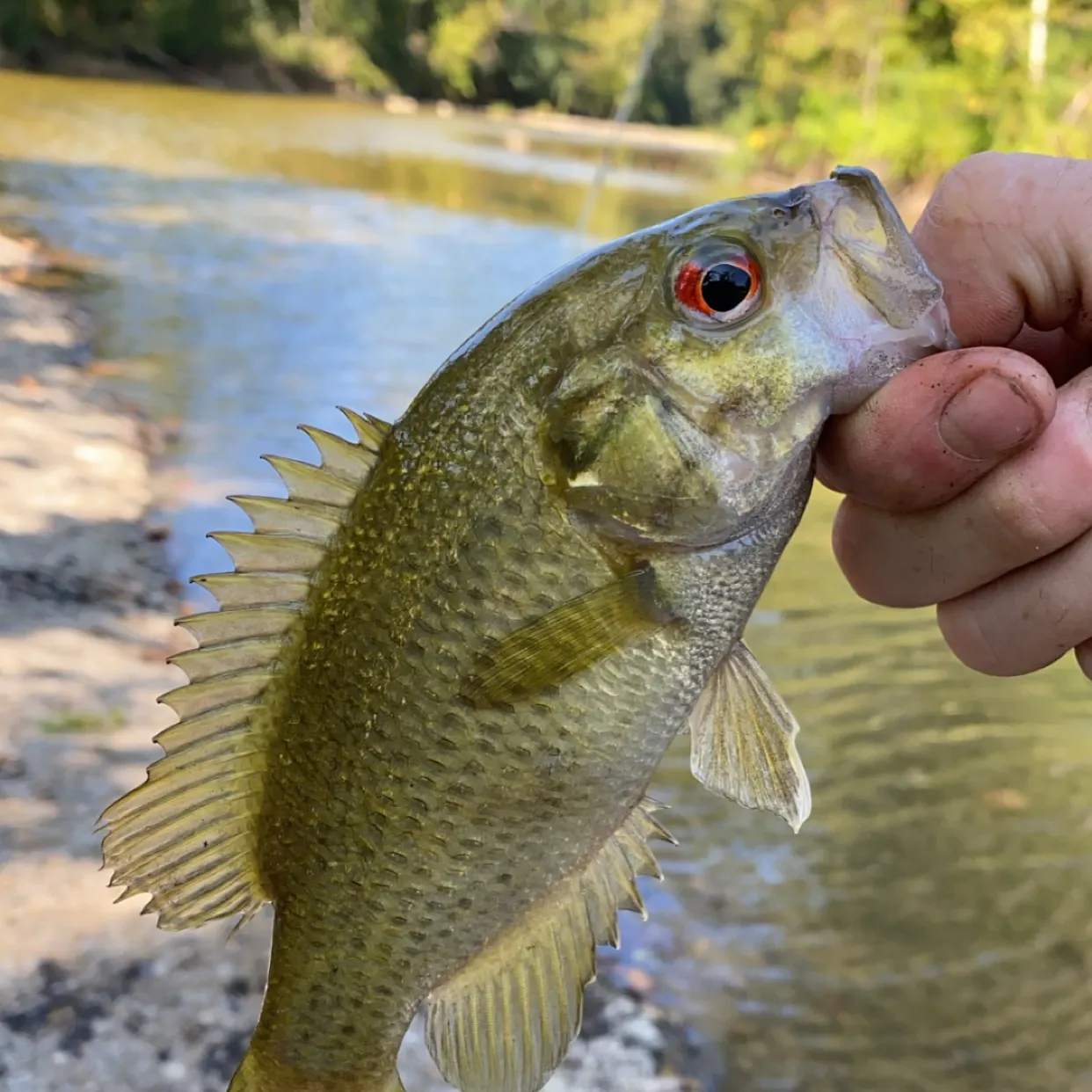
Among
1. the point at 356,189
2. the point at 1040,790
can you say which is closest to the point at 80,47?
the point at 356,189

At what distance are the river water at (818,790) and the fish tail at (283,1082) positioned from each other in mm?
1596

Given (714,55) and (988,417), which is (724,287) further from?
(714,55)

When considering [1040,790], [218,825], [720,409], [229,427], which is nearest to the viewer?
[720,409]

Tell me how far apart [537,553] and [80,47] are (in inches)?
1425

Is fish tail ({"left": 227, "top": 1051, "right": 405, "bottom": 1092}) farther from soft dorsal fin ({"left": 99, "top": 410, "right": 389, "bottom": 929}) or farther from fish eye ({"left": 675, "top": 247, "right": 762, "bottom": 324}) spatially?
fish eye ({"left": 675, "top": 247, "right": 762, "bottom": 324})

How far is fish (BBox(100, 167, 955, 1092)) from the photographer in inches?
53.7

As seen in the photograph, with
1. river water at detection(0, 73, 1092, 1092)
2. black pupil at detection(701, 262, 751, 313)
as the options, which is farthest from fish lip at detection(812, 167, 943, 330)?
river water at detection(0, 73, 1092, 1092)

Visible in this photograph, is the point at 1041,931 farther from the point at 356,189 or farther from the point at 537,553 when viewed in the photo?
the point at 356,189

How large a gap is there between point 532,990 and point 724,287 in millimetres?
1046

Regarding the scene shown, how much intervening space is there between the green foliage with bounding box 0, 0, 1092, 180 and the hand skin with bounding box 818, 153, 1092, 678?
12.1m

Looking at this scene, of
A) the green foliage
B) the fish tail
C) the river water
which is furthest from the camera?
the green foliage

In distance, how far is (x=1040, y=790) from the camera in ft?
14.7

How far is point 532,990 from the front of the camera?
1645 millimetres

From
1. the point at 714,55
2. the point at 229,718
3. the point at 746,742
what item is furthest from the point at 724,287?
the point at 714,55
